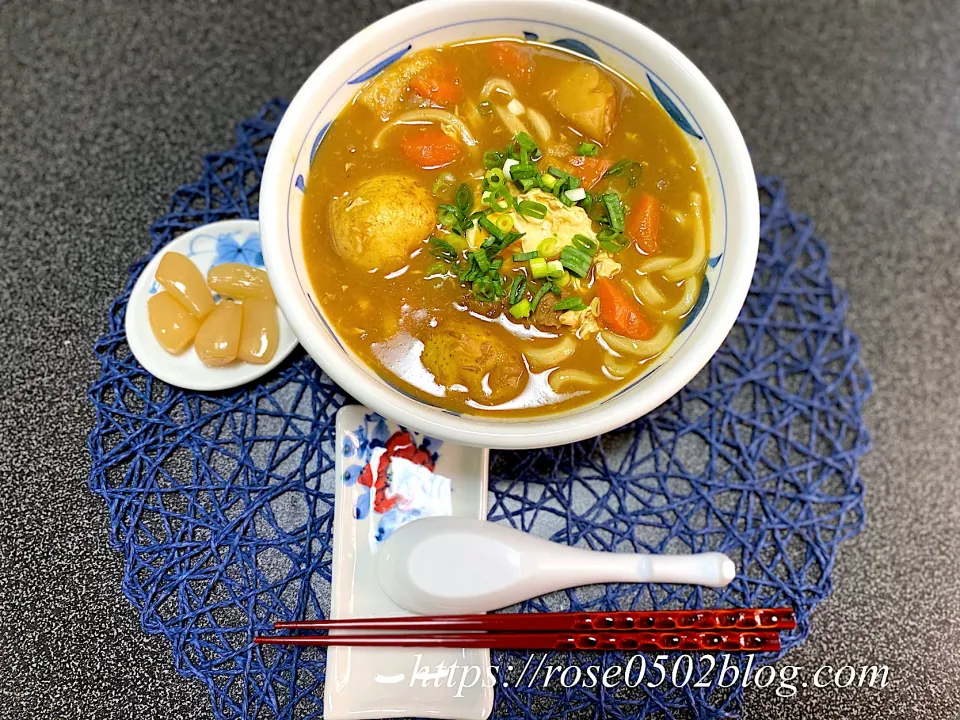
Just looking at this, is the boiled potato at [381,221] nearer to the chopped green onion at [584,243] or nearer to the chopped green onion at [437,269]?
the chopped green onion at [437,269]

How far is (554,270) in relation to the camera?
1787 mm

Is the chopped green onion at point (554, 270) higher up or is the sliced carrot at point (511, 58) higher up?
the sliced carrot at point (511, 58)

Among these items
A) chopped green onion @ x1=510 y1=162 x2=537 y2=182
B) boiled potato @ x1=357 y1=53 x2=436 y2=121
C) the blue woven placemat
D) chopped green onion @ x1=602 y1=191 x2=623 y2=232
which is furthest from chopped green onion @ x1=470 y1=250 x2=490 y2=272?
the blue woven placemat

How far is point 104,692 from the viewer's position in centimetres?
195

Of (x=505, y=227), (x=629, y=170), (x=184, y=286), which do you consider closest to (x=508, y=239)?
(x=505, y=227)

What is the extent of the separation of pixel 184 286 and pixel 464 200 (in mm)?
872

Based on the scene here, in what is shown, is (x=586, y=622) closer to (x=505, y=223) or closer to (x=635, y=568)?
(x=635, y=568)

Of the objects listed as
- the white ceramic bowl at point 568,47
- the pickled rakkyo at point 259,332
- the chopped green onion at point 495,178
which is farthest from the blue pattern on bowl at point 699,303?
the pickled rakkyo at point 259,332

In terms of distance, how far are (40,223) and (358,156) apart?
1.13 metres

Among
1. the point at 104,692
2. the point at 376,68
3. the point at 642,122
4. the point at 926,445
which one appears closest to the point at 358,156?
the point at 376,68

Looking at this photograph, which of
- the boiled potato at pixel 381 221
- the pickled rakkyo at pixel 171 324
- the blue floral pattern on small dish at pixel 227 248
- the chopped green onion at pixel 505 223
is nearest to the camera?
the boiled potato at pixel 381 221

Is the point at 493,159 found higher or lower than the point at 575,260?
higher

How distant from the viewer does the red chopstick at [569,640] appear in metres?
1.86

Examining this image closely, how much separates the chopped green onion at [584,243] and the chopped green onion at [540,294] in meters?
0.12
